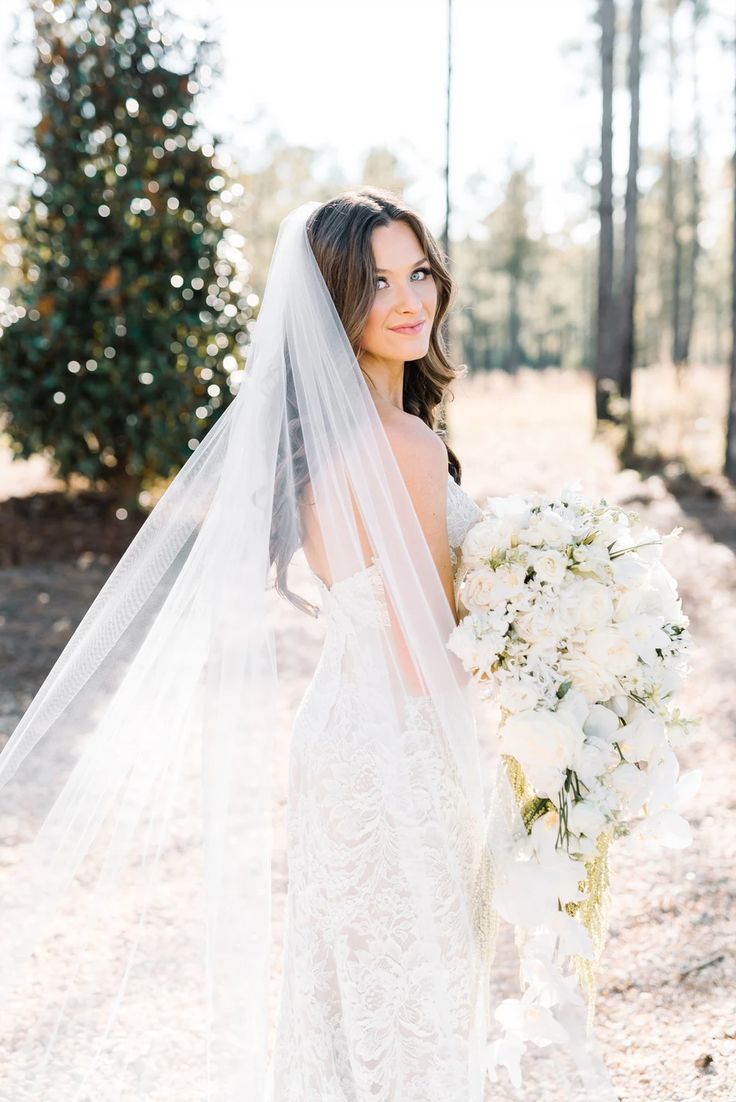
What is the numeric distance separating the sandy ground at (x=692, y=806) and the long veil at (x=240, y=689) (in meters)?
1.05

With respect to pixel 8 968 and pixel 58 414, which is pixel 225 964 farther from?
pixel 58 414

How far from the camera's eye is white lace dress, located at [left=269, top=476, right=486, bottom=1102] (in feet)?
7.31

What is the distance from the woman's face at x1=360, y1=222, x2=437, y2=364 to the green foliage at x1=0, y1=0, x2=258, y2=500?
20.7 feet

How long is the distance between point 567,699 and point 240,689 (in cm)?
74

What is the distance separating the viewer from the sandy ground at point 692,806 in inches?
129

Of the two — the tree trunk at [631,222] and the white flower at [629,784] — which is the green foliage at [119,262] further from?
the tree trunk at [631,222]

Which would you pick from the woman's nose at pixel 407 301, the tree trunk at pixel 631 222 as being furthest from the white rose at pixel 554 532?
the tree trunk at pixel 631 222

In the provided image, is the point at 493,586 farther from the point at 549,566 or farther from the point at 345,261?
the point at 345,261

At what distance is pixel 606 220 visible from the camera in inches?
620

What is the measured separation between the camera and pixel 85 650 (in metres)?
2.51

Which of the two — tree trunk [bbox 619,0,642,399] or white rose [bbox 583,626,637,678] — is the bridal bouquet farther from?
tree trunk [bbox 619,0,642,399]

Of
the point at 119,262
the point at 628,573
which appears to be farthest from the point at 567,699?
the point at 119,262

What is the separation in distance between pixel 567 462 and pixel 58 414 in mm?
8000

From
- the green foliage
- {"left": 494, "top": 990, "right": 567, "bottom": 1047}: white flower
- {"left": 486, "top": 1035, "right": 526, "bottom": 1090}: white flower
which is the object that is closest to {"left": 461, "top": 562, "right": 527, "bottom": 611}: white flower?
{"left": 494, "top": 990, "right": 567, "bottom": 1047}: white flower
